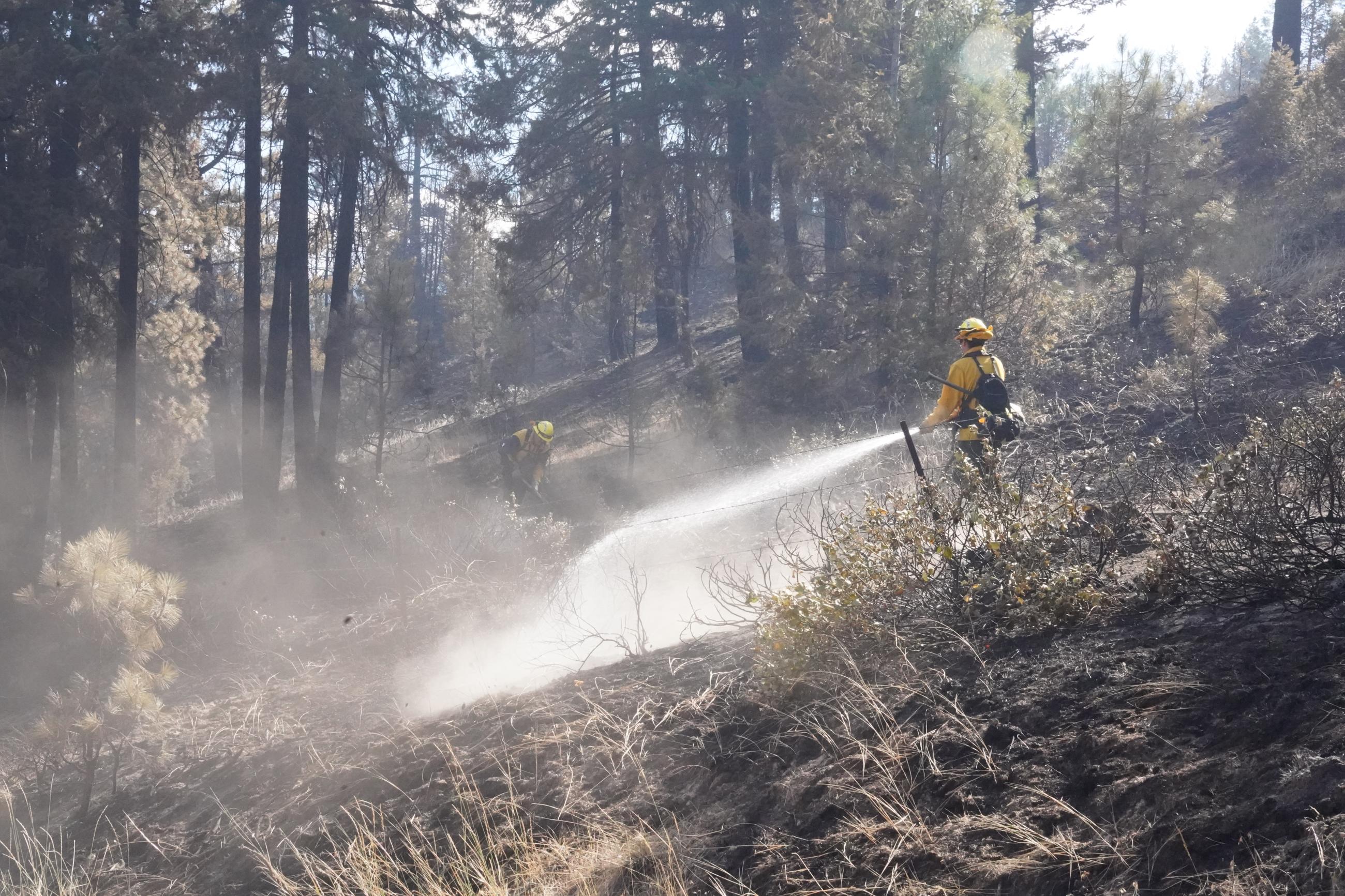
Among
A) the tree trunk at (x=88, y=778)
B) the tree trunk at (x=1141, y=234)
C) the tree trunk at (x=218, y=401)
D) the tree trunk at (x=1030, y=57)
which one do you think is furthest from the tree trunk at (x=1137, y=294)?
the tree trunk at (x=218, y=401)

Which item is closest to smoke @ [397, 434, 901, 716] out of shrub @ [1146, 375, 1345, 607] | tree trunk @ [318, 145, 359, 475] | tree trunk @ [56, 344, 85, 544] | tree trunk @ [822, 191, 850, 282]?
shrub @ [1146, 375, 1345, 607]

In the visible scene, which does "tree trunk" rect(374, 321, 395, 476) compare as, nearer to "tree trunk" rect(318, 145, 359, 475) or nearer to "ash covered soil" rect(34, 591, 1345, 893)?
"tree trunk" rect(318, 145, 359, 475)

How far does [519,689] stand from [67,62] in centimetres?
1237

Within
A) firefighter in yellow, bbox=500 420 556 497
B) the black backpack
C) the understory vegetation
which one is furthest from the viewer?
firefighter in yellow, bbox=500 420 556 497

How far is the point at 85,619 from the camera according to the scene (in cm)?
735

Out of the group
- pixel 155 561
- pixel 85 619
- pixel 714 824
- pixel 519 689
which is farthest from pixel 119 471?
pixel 714 824

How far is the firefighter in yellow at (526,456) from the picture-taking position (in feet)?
44.8

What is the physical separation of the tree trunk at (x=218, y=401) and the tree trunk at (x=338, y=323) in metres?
6.94

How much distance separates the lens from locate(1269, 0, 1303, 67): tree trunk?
24.9m

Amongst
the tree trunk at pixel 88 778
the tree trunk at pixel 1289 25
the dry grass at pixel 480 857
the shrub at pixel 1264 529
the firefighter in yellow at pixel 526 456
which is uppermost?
the tree trunk at pixel 1289 25

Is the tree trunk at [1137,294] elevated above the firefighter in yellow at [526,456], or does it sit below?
above

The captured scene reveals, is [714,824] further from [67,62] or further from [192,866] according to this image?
[67,62]

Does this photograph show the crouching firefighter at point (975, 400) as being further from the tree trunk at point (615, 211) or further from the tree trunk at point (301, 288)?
the tree trunk at point (615, 211)

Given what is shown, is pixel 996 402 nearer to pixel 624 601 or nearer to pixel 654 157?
pixel 624 601
